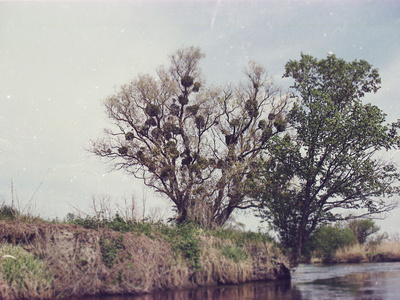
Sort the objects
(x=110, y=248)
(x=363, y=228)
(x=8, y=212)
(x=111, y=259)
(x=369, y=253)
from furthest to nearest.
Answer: (x=363, y=228)
(x=369, y=253)
(x=8, y=212)
(x=110, y=248)
(x=111, y=259)

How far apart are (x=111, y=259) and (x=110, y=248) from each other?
1.76 feet

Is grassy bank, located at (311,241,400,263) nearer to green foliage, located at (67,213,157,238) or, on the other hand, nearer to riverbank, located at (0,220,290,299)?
riverbank, located at (0,220,290,299)

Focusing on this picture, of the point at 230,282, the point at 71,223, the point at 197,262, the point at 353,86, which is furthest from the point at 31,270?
the point at 353,86

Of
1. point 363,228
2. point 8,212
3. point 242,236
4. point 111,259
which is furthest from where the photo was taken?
point 363,228

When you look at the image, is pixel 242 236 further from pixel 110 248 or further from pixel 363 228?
pixel 363 228

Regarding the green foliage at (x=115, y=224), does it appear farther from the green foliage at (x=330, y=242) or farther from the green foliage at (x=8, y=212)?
the green foliage at (x=330, y=242)

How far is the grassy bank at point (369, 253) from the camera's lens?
119 ft

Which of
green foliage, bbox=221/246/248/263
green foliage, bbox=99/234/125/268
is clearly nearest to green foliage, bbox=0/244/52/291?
green foliage, bbox=99/234/125/268

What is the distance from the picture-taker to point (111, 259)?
1617cm

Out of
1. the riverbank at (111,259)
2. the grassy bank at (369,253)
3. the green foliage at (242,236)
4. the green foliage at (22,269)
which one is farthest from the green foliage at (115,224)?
the grassy bank at (369,253)

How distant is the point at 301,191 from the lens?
81.0 feet

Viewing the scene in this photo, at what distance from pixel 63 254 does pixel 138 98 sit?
18031mm

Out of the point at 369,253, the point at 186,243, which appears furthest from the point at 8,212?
the point at 369,253

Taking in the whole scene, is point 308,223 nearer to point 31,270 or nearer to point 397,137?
point 397,137
